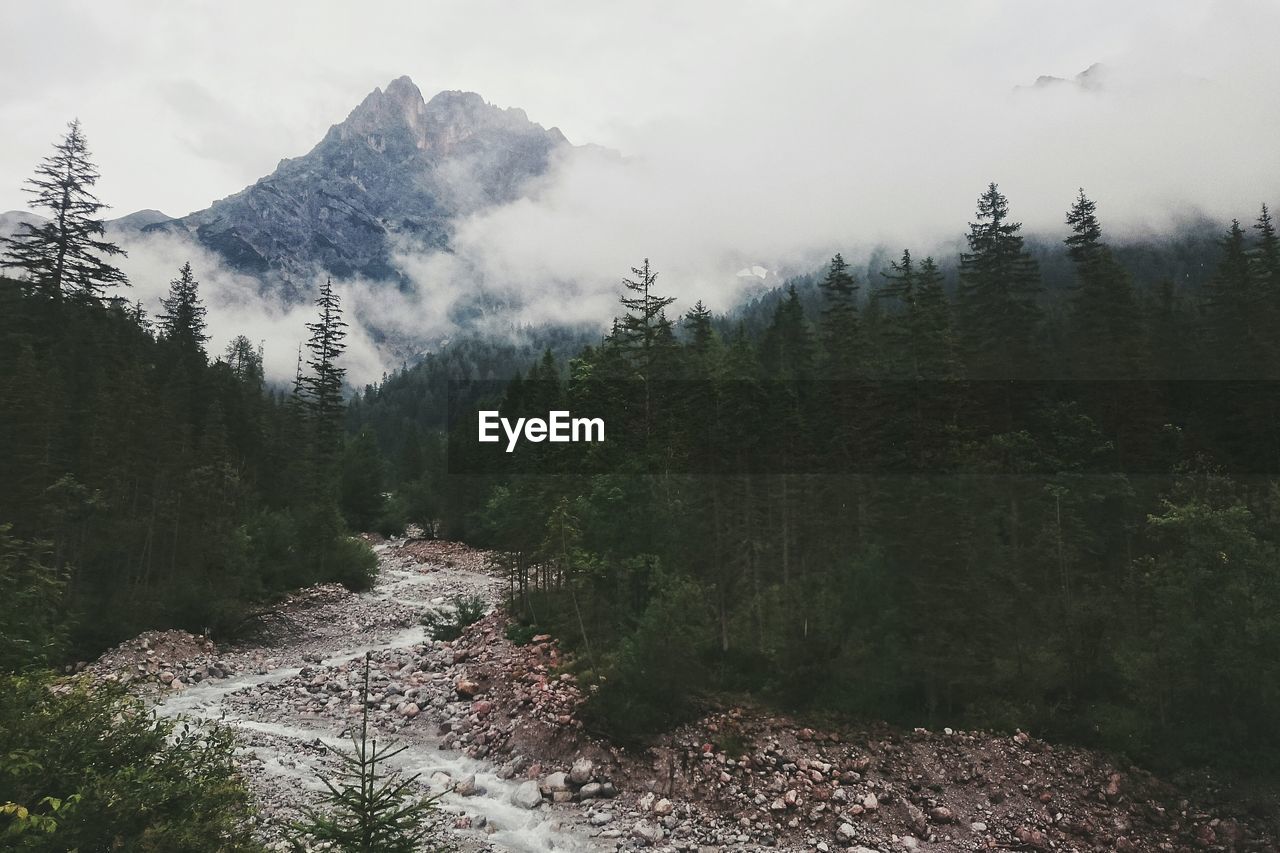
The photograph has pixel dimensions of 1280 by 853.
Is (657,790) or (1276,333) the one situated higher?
(1276,333)

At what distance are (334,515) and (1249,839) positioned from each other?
194ft

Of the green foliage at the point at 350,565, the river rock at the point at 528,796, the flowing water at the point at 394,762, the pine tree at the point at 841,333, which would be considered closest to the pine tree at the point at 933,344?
the pine tree at the point at 841,333

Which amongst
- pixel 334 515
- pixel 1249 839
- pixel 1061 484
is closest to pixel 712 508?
pixel 1061 484

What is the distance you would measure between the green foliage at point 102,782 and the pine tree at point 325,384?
48.9 m

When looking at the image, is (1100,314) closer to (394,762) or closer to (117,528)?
(394,762)

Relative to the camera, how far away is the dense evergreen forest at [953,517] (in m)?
23.4

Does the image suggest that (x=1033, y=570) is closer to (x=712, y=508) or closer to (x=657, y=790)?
(x=712, y=508)

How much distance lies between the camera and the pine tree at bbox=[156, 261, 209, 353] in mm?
69312

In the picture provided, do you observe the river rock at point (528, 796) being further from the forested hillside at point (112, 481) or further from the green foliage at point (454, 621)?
the green foliage at point (454, 621)

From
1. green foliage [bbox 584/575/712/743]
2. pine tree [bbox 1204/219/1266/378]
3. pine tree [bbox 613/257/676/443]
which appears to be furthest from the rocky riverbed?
pine tree [bbox 1204/219/1266/378]

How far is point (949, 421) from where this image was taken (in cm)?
3531

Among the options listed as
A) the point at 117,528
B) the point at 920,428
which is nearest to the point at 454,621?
the point at 117,528

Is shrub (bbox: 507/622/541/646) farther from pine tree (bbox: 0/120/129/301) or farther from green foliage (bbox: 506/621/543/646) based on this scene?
pine tree (bbox: 0/120/129/301)

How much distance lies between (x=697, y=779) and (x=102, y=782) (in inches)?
680
